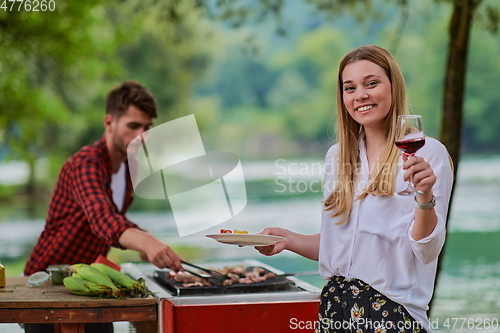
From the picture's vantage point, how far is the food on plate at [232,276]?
291 centimetres

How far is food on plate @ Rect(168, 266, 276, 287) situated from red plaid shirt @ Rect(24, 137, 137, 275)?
1.43ft

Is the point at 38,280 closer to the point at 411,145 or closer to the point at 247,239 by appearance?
the point at 247,239

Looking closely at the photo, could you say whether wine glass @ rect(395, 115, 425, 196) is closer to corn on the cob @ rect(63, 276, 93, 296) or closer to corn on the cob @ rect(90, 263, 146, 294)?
corn on the cob @ rect(90, 263, 146, 294)

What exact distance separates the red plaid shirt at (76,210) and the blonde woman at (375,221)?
1.28 metres

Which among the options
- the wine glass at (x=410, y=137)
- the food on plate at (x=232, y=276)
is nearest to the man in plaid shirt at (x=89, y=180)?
the food on plate at (x=232, y=276)

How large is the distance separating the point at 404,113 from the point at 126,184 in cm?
197

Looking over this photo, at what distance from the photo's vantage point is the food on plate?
2910 millimetres

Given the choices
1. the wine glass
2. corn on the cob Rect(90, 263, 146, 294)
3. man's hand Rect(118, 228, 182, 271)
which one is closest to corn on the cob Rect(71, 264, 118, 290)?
corn on the cob Rect(90, 263, 146, 294)

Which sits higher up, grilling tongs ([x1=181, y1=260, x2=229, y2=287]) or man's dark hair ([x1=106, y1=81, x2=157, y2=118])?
man's dark hair ([x1=106, y1=81, x2=157, y2=118])

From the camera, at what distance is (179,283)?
9.55ft

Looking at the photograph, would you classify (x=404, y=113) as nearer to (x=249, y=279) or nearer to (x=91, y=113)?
(x=249, y=279)

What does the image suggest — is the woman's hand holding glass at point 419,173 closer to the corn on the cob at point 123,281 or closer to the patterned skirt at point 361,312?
the patterned skirt at point 361,312


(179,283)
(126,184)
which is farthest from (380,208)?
(126,184)

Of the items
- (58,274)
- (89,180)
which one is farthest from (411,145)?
(58,274)
